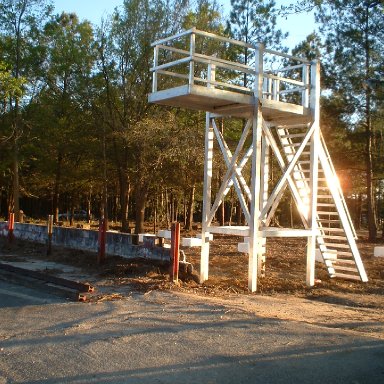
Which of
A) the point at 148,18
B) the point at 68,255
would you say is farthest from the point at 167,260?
the point at 148,18

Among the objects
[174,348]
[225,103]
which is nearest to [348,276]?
[225,103]

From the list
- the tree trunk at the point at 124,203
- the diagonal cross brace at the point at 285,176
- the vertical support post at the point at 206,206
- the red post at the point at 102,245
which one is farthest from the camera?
the tree trunk at the point at 124,203

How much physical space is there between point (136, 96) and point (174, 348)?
84.3 ft

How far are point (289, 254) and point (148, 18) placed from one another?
54.3 feet

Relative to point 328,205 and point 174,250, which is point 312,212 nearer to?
point 328,205

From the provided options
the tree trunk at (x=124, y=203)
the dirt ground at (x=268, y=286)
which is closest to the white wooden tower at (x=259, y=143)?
the dirt ground at (x=268, y=286)

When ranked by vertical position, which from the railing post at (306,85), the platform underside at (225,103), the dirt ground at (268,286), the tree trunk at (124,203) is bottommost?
the dirt ground at (268,286)

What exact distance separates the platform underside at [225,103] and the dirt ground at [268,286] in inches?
155

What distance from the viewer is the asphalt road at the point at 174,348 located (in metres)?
6.17

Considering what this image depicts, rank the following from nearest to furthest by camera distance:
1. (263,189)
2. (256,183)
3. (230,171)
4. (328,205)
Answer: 1. (256,183)
2. (230,171)
3. (328,205)
4. (263,189)

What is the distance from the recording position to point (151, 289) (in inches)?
464

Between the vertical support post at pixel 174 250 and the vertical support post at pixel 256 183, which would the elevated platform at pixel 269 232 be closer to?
the vertical support post at pixel 256 183

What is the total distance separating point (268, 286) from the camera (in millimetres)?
13117

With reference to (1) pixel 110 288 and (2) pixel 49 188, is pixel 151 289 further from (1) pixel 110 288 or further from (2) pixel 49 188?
(2) pixel 49 188
